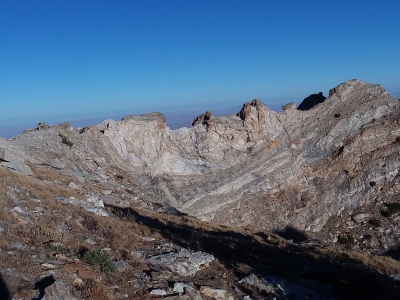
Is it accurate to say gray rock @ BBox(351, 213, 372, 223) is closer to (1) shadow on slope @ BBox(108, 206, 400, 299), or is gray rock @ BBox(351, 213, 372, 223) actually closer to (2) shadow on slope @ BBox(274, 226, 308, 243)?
(2) shadow on slope @ BBox(274, 226, 308, 243)

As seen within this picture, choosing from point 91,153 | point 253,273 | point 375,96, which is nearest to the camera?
point 253,273

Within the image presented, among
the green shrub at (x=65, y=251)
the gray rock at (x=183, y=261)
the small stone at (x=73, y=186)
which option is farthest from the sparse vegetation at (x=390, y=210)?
the green shrub at (x=65, y=251)

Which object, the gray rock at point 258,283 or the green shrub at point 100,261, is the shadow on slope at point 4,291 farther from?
the gray rock at point 258,283

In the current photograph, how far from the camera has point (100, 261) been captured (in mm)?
9961

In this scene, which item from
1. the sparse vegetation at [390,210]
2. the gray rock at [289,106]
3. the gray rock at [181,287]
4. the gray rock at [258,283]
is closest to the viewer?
the gray rock at [181,287]

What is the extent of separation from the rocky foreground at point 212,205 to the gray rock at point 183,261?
6cm

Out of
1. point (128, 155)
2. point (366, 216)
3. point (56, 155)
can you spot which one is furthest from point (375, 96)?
point (56, 155)

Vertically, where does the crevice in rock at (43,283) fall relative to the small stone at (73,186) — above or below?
above

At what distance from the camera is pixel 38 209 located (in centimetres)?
1398

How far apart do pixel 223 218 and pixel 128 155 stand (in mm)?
10313

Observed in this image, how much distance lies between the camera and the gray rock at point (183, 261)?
11102 millimetres

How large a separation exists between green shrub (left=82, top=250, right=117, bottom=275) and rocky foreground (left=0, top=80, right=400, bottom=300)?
4 centimetres

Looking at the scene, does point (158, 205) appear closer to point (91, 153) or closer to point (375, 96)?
point (91, 153)

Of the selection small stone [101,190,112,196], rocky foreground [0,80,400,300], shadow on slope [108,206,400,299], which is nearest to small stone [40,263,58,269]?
rocky foreground [0,80,400,300]
